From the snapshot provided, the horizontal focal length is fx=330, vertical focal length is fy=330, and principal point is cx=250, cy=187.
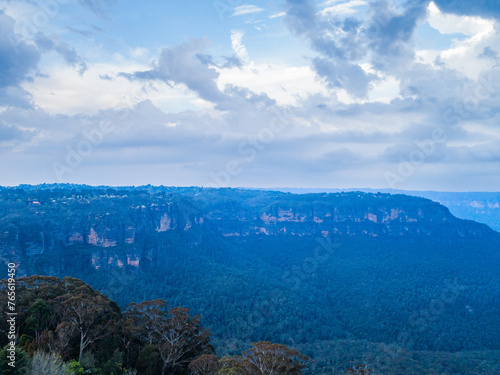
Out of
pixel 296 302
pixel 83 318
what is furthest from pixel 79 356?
pixel 296 302

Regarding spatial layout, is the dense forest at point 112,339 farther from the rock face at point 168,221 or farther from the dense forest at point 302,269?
the rock face at point 168,221

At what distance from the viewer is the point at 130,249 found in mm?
77562

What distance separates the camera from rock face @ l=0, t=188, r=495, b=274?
2746 inches

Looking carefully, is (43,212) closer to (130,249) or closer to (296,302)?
(130,249)

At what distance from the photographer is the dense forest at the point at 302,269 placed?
56.2 meters

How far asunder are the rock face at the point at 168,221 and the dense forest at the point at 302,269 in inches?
15.5

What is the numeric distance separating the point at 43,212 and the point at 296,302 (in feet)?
204

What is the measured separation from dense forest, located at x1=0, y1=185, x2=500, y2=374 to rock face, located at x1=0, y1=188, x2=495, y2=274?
393mm

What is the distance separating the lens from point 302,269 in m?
97.9

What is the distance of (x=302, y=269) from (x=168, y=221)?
142 feet
